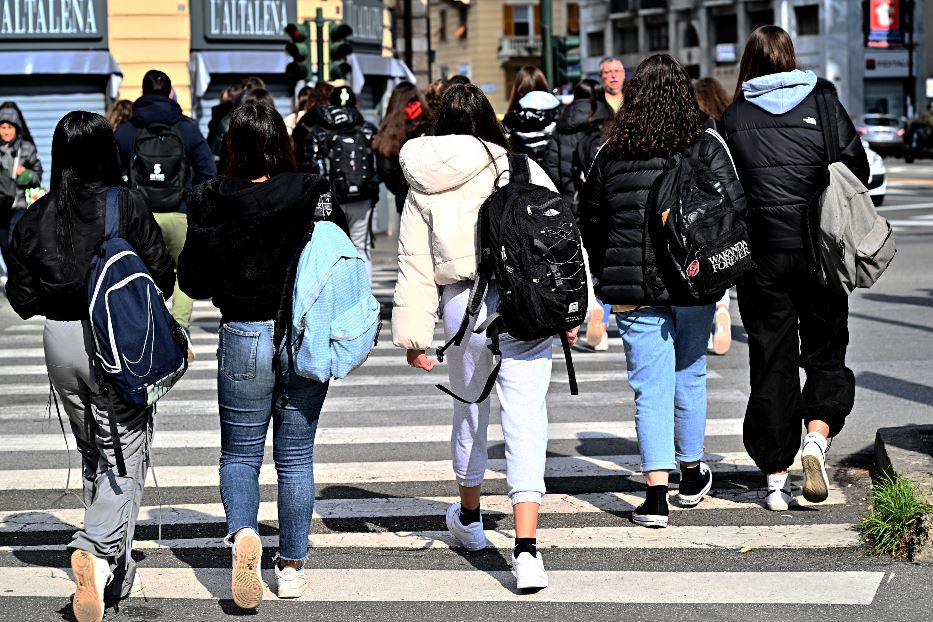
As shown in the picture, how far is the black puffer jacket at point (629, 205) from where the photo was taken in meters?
5.91

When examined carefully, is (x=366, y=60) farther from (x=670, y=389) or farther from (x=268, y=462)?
(x=670, y=389)

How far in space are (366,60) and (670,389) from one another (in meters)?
19.2

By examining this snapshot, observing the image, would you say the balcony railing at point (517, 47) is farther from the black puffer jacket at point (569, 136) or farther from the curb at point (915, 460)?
the curb at point (915, 460)

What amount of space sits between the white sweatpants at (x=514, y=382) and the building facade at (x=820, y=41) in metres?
66.1

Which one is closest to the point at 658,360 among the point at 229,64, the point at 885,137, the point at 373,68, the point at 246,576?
the point at 246,576

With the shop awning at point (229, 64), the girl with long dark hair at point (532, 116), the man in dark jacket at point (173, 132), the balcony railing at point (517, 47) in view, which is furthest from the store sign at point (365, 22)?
the balcony railing at point (517, 47)

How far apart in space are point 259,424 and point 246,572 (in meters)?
0.50

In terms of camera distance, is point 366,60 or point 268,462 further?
point 366,60

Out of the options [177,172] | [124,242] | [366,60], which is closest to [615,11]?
[366,60]

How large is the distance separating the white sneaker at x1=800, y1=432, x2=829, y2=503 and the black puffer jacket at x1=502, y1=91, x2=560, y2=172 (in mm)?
4865

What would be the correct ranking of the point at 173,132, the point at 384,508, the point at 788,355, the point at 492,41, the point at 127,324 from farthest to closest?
the point at 492,41, the point at 173,132, the point at 384,508, the point at 788,355, the point at 127,324

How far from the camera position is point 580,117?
34.6ft

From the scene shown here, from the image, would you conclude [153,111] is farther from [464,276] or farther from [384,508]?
[464,276]

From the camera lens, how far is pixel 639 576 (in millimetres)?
5391
